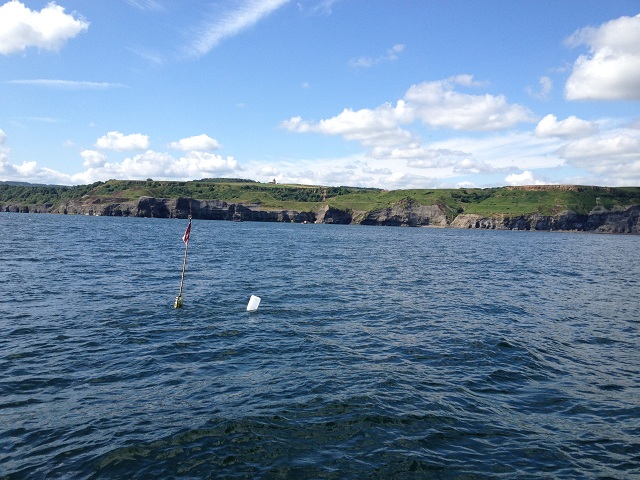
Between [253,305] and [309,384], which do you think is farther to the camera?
[253,305]

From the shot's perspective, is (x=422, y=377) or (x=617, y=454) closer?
(x=617, y=454)

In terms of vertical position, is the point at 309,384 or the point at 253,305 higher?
the point at 253,305

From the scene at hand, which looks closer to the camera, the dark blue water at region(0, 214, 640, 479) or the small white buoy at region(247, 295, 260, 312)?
the dark blue water at region(0, 214, 640, 479)

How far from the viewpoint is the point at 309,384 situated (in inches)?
688

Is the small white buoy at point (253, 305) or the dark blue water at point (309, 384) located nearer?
the dark blue water at point (309, 384)

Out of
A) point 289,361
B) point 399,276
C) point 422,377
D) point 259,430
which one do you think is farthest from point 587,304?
point 259,430

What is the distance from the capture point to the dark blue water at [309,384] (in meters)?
12.5

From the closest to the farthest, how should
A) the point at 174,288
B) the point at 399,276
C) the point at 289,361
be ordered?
the point at 289,361
the point at 174,288
the point at 399,276

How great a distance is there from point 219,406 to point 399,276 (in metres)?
36.3

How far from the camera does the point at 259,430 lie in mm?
13828

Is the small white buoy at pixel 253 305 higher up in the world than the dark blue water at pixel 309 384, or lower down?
higher up

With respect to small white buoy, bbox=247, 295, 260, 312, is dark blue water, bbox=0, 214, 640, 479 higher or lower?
lower

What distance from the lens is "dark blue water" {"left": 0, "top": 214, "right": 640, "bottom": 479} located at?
12469mm

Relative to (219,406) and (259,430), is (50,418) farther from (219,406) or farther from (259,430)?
(259,430)
